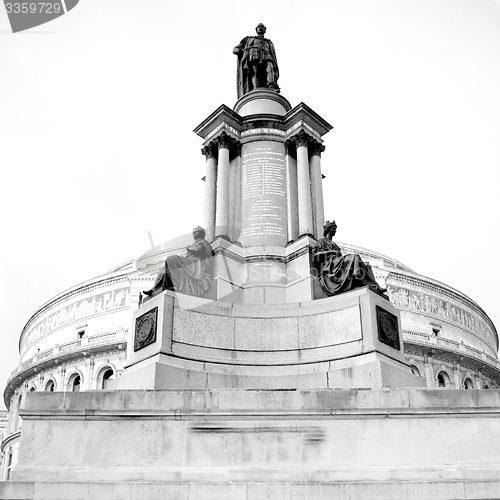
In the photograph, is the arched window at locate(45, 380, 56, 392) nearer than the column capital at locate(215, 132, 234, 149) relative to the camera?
No

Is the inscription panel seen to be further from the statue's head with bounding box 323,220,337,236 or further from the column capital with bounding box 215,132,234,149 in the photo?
the statue's head with bounding box 323,220,337,236

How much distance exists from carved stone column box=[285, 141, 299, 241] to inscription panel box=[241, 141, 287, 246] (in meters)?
0.11

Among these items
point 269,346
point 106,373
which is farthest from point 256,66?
point 106,373

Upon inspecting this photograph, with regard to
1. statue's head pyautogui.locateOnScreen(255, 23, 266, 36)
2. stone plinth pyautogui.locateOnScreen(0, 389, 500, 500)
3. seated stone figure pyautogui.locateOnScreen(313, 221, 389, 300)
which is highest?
statue's head pyautogui.locateOnScreen(255, 23, 266, 36)

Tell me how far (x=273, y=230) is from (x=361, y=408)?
22.8 ft

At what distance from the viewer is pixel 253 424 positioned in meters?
9.73

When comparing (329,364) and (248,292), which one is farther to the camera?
(248,292)

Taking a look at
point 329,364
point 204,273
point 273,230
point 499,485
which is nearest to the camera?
point 499,485

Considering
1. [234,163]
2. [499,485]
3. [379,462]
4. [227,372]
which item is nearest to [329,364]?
[227,372]

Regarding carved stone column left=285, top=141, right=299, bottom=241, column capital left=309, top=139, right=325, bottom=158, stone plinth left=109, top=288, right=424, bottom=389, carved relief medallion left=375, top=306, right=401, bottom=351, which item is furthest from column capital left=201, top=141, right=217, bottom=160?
carved relief medallion left=375, top=306, right=401, bottom=351

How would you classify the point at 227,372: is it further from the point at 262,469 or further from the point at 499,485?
the point at 499,485

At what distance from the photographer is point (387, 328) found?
12.9 meters

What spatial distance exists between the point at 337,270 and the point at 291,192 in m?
3.38

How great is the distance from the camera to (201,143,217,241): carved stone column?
643 inches
